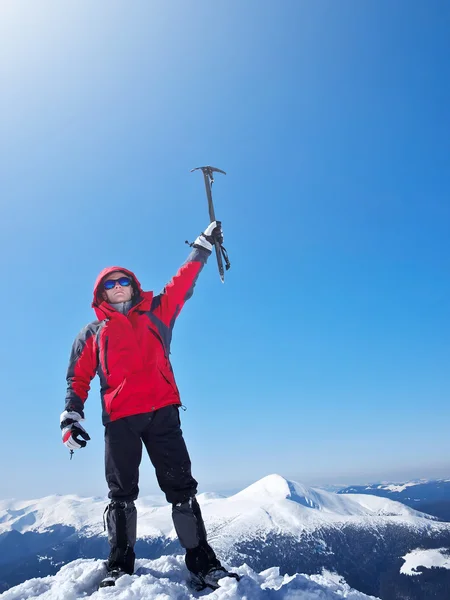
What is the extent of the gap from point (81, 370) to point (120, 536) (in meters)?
2.50

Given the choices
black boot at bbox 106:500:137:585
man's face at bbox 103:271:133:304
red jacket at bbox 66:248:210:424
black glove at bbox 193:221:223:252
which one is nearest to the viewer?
black boot at bbox 106:500:137:585

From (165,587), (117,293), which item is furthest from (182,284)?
(165,587)

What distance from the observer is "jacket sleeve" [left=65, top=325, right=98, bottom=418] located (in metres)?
6.24

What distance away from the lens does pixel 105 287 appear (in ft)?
22.8

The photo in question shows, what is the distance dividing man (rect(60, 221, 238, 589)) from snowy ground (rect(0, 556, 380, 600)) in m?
0.28

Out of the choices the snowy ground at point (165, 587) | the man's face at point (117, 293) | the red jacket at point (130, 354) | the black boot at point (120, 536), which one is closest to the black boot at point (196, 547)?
the snowy ground at point (165, 587)

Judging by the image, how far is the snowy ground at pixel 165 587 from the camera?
440cm

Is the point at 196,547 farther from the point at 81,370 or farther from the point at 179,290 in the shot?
the point at 179,290

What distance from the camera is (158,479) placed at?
5707 millimetres

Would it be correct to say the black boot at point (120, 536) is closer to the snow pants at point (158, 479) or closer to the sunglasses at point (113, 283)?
the snow pants at point (158, 479)

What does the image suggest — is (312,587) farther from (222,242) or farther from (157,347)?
(222,242)

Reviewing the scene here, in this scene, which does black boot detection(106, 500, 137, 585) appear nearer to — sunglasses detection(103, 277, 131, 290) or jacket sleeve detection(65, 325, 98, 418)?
jacket sleeve detection(65, 325, 98, 418)

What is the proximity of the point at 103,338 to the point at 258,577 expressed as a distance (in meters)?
4.17

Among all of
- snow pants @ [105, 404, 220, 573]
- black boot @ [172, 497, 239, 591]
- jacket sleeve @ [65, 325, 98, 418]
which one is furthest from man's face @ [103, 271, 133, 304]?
black boot @ [172, 497, 239, 591]
